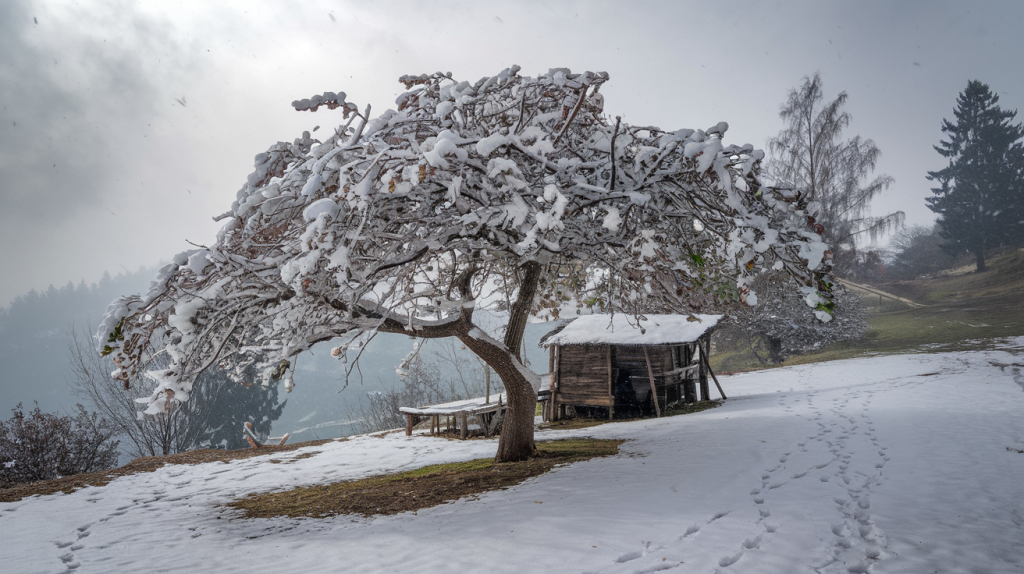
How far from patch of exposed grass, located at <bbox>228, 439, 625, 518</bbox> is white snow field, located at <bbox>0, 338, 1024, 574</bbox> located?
0.36m

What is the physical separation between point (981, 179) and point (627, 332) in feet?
117

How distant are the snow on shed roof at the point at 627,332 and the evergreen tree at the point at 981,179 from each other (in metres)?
29.4

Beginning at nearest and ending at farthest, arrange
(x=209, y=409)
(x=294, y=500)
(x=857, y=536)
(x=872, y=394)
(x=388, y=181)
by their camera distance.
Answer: (x=388, y=181)
(x=857, y=536)
(x=294, y=500)
(x=872, y=394)
(x=209, y=409)

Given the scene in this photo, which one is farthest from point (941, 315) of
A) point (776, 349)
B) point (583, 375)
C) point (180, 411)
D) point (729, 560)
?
point (180, 411)

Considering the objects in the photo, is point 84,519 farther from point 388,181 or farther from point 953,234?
point 953,234

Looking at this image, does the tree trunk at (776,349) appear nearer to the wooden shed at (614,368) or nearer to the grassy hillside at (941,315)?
the grassy hillside at (941,315)

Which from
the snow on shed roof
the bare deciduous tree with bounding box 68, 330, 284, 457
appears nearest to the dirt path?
the snow on shed roof

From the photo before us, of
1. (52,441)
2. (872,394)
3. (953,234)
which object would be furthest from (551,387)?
(953,234)

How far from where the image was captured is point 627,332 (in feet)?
46.2

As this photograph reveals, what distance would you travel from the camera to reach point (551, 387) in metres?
14.9

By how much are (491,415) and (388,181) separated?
37.1 feet

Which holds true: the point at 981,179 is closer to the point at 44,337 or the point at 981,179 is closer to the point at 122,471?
the point at 122,471

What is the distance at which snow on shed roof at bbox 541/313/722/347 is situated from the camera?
1330 cm

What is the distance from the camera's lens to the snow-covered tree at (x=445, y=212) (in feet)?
12.9
